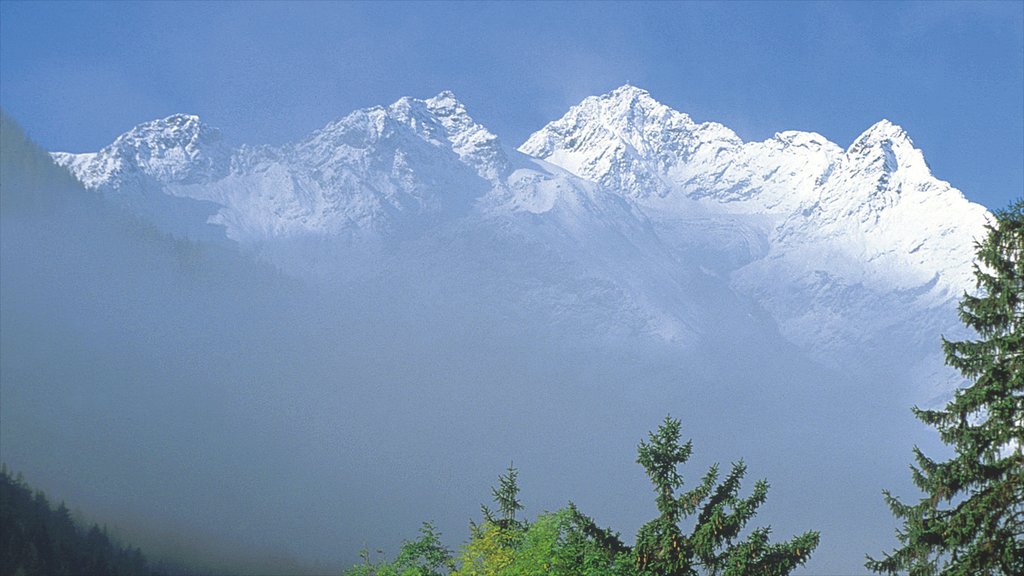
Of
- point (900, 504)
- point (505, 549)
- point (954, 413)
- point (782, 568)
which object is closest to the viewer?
point (954, 413)

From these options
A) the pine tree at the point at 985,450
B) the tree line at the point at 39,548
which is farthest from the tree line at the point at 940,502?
the tree line at the point at 39,548

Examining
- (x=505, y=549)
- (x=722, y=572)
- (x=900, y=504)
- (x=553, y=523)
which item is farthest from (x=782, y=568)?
(x=505, y=549)

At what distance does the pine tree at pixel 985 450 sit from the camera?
21.3 metres

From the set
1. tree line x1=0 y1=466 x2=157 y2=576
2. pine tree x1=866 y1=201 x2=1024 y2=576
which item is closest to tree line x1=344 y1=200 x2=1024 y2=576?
pine tree x1=866 y1=201 x2=1024 y2=576

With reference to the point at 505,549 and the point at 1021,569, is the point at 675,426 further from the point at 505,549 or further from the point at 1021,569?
the point at 1021,569

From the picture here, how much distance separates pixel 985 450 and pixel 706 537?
25.9ft

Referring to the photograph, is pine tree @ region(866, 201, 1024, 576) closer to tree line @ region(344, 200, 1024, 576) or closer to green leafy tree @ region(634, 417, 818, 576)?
tree line @ region(344, 200, 1024, 576)

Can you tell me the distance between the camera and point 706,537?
26.8 metres

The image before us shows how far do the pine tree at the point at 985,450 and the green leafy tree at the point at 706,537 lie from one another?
397 cm

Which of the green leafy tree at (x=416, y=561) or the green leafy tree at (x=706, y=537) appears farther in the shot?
the green leafy tree at (x=416, y=561)

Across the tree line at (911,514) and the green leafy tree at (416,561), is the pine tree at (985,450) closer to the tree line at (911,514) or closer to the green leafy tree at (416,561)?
the tree line at (911,514)

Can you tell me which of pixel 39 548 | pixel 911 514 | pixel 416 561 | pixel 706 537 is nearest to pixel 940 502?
pixel 911 514

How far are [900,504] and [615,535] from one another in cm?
860

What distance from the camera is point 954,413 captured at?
2231 cm
